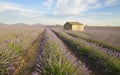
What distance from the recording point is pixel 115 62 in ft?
26.9

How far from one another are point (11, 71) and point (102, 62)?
13.6 feet

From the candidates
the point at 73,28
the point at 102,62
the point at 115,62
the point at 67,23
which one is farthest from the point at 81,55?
the point at 67,23

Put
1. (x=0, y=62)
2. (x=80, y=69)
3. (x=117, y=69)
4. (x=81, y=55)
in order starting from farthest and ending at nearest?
(x=81, y=55), (x=117, y=69), (x=0, y=62), (x=80, y=69)

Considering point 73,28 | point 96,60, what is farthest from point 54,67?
point 73,28

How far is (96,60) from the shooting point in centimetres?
1075

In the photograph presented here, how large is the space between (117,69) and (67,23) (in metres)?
60.2

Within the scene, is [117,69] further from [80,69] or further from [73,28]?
[73,28]

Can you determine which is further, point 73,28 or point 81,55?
point 73,28

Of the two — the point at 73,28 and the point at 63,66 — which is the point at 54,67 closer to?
the point at 63,66

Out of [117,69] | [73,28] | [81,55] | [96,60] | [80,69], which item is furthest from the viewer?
[73,28]

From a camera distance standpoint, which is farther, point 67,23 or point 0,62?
point 67,23

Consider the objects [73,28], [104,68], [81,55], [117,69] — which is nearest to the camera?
[117,69]

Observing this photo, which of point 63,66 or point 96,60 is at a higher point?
point 63,66

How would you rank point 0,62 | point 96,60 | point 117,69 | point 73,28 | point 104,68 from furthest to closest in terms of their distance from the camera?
point 73,28 < point 96,60 < point 104,68 < point 117,69 < point 0,62
